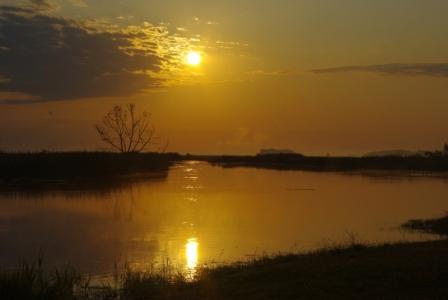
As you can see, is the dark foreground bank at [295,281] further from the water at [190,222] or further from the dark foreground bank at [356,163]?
the dark foreground bank at [356,163]

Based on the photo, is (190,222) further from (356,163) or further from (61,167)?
(356,163)

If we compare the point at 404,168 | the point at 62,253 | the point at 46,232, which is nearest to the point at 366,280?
the point at 62,253

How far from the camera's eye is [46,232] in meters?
23.8

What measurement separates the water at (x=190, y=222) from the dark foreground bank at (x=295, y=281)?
2.48 metres

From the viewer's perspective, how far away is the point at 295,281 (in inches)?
434

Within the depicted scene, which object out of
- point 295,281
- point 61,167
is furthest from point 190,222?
point 61,167

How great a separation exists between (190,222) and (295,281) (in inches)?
612

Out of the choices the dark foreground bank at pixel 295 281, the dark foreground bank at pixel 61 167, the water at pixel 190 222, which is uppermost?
the dark foreground bank at pixel 61 167

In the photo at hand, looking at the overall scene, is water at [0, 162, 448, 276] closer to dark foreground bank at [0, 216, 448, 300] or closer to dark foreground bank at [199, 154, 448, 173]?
dark foreground bank at [0, 216, 448, 300]

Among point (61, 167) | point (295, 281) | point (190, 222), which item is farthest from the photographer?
point (61, 167)

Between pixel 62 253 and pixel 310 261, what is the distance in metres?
8.83

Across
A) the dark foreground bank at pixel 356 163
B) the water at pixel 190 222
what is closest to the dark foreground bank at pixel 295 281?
the water at pixel 190 222

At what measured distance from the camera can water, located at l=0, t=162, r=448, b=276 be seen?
18531 mm

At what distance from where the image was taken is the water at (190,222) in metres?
18.5
